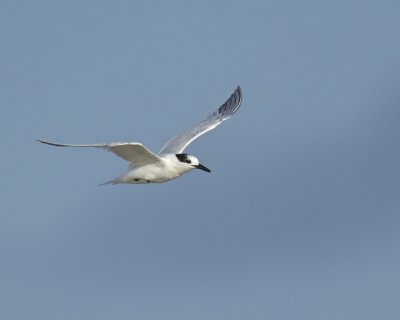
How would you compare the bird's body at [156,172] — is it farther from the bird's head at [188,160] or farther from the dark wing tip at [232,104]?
the dark wing tip at [232,104]

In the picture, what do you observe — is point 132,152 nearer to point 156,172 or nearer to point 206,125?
point 156,172

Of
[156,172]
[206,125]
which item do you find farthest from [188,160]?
[206,125]

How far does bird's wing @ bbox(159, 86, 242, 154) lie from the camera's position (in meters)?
27.3

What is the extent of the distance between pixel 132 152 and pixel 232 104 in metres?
7.89

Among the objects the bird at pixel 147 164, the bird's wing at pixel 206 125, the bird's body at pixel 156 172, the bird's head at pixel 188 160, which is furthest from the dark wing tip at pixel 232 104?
the bird's body at pixel 156 172

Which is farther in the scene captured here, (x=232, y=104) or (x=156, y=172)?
(x=232, y=104)

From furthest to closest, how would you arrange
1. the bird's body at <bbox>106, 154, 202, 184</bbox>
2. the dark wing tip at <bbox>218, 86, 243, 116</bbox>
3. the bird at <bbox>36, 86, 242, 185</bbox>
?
1. the dark wing tip at <bbox>218, 86, 243, 116</bbox>
2. the bird's body at <bbox>106, 154, 202, 184</bbox>
3. the bird at <bbox>36, 86, 242, 185</bbox>

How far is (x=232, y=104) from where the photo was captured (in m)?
30.1

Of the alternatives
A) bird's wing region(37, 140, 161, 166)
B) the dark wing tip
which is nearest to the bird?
bird's wing region(37, 140, 161, 166)

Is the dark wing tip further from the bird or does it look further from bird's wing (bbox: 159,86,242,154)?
the bird

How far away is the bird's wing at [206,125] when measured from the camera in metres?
27.3

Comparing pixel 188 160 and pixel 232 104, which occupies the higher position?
pixel 232 104

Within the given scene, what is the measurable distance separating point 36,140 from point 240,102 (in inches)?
463

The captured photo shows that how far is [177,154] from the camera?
959 inches
